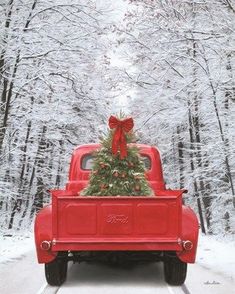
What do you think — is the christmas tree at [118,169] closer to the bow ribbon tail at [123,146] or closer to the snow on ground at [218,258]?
the bow ribbon tail at [123,146]

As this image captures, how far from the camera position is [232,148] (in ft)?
45.2

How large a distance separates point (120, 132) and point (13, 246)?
266 inches

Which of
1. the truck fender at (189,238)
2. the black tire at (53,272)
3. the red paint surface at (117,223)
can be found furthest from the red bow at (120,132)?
the black tire at (53,272)

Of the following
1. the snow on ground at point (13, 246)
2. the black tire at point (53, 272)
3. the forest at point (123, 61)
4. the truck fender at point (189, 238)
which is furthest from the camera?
the forest at point (123, 61)

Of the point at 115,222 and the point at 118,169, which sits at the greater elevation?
the point at 118,169

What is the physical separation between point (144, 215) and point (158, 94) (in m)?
11.6

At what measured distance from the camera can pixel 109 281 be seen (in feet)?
25.0

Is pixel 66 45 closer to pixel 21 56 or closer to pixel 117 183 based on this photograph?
pixel 21 56

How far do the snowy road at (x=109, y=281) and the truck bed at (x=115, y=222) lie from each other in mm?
670

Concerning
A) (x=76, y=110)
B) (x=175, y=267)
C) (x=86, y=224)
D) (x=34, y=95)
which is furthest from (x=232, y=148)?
(x=76, y=110)

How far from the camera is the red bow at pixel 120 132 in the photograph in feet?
25.9

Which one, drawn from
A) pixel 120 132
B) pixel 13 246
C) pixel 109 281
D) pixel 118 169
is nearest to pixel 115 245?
pixel 109 281

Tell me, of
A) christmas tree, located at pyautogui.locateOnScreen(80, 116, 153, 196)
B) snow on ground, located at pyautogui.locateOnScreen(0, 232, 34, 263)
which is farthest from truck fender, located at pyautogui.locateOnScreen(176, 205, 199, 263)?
snow on ground, located at pyautogui.locateOnScreen(0, 232, 34, 263)

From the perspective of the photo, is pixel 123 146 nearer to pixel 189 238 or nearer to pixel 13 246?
pixel 189 238
